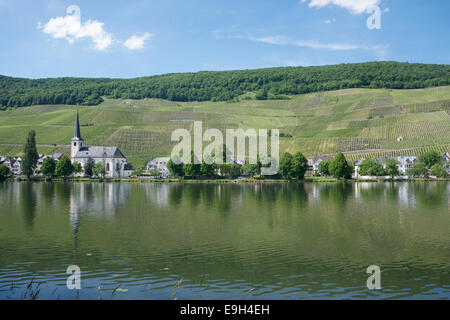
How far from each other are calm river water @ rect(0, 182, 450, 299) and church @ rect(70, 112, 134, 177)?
349 ft

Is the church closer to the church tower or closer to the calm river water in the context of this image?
the church tower

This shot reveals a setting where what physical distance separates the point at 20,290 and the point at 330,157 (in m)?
129

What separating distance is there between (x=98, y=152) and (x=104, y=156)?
466 cm

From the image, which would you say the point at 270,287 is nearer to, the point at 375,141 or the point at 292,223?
the point at 292,223

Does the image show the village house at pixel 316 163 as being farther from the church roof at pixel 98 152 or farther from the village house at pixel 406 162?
the church roof at pixel 98 152

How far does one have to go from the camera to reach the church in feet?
470

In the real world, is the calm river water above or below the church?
below

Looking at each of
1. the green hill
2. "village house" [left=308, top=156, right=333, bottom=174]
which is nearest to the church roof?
the green hill

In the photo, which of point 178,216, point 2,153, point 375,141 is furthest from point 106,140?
point 178,216

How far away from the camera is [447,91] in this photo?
602ft

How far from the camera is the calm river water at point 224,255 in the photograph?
644 inches

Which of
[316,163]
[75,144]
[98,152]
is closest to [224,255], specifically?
[316,163]

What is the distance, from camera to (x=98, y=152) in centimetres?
14788

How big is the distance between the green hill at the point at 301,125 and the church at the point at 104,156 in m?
4.20
